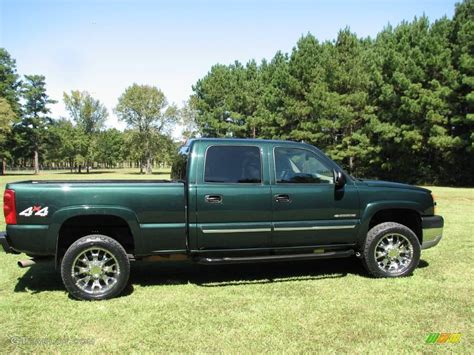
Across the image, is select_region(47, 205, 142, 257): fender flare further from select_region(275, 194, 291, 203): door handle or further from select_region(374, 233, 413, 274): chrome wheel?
select_region(374, 233, 413, 274): chrome wheel

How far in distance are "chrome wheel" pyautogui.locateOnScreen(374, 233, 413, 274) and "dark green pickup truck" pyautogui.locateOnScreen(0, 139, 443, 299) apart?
1 centimetres

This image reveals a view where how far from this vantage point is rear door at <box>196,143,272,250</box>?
519 cm

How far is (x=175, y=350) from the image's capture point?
3.67 metres

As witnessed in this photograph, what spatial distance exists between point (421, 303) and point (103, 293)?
3718 millimetres

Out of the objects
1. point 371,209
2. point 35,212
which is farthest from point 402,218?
point 35,212

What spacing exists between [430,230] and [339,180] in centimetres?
173

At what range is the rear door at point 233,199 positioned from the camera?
5191 mm

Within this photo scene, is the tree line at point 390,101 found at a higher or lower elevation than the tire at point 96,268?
higher

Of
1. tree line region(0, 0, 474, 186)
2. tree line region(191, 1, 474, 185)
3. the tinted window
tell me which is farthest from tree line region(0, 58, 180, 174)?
the tinted window

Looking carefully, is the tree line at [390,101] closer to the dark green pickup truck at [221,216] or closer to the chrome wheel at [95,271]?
the dark green pickup truck at [221,216]

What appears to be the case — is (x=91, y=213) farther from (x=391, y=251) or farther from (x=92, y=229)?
(x=391, y=251)

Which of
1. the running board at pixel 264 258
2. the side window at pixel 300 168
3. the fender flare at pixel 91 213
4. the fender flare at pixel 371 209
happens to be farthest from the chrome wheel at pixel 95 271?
the fender flare at pixel 371 209

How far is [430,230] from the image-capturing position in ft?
19.8

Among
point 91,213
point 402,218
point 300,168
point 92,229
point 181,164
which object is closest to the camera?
point 91,213
